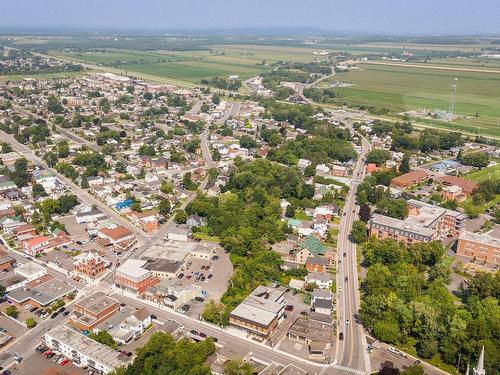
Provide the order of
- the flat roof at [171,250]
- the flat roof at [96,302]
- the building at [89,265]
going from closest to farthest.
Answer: the flat roof at [96,302] < the building at [89,265] < the flat roof at [171,250]

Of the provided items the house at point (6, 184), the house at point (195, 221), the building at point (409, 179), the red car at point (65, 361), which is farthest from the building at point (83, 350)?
the building at point (409, 179)

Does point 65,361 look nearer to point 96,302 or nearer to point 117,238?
point 96,302

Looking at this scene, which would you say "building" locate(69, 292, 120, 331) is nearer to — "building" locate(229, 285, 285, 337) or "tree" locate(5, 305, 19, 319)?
"tree" locate(5, 305, 19, 319)

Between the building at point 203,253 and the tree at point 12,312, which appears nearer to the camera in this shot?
the tree at point 12,312

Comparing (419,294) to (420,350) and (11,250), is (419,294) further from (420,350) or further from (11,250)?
(11,250)

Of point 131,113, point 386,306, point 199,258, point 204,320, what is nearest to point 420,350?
point 386,306

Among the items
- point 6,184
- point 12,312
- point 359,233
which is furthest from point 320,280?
point 6,184

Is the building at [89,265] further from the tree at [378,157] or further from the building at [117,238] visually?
the tree at [378,157]
